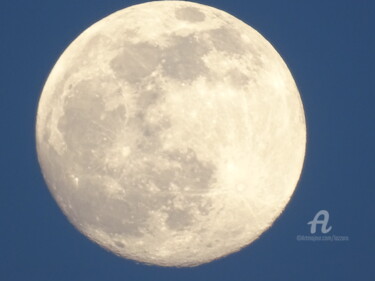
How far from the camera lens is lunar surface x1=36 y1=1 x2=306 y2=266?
6867mm

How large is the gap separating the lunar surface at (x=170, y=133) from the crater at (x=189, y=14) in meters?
0.02

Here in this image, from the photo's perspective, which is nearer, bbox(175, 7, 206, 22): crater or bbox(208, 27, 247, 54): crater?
bbox(208, 27, 247, 54): crater

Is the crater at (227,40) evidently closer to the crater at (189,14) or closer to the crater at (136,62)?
the crater at (189,14)

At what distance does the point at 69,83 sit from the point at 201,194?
7.62 feet

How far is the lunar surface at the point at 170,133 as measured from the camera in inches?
270

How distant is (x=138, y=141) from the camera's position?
6.86 metres

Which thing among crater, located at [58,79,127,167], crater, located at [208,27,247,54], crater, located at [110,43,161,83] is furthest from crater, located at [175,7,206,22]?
crater, located at [58,79,127,167]

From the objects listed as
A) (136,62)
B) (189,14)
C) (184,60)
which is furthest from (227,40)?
(136,62)

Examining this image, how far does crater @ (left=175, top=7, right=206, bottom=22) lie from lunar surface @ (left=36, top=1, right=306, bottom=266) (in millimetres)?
15

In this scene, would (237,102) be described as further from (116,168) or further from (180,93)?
(116,168)

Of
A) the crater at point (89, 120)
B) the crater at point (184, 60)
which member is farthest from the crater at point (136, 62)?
the crater at point (89, 120)

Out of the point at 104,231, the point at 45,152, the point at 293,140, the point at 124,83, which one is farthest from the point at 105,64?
the point at 293,140

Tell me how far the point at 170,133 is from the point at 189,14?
1929mm

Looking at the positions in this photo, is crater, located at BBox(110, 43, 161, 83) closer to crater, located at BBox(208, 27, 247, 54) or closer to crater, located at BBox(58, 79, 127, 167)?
crater, located at BBox(58, 79, 127, 167)
